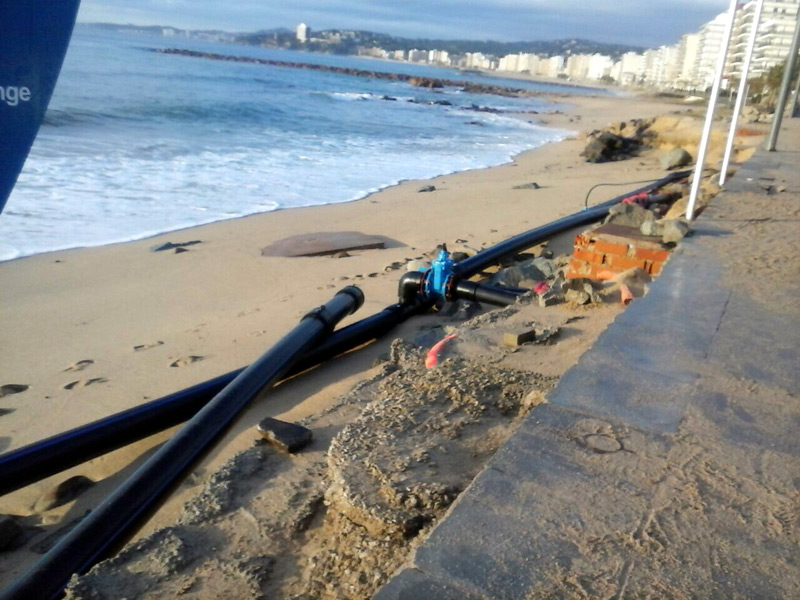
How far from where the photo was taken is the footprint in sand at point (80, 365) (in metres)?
4.37

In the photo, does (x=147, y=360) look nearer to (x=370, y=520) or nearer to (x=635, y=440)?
(x=370, y=520)

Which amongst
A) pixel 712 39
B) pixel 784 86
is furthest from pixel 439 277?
pixel 712 39

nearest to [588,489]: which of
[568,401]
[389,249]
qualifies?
[568,401]

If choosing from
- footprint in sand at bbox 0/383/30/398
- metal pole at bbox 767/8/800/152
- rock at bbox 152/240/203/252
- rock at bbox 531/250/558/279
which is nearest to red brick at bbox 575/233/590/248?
rock at bbox 531/250/558/279

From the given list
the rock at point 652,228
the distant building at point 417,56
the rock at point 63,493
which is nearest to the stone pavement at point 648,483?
the rock at point 652,228

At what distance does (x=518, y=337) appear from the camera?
334cm

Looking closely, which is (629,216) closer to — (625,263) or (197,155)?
(625,263)

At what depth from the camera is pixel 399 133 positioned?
22.2 m

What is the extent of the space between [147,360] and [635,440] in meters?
3.49

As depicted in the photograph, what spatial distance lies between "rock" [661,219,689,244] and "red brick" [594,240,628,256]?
32 centimetres

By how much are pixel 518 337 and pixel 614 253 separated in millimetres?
1277

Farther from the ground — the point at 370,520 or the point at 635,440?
the point at 635,440

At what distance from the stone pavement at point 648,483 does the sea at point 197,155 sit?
6583 mm

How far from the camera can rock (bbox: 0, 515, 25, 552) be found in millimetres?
2664
